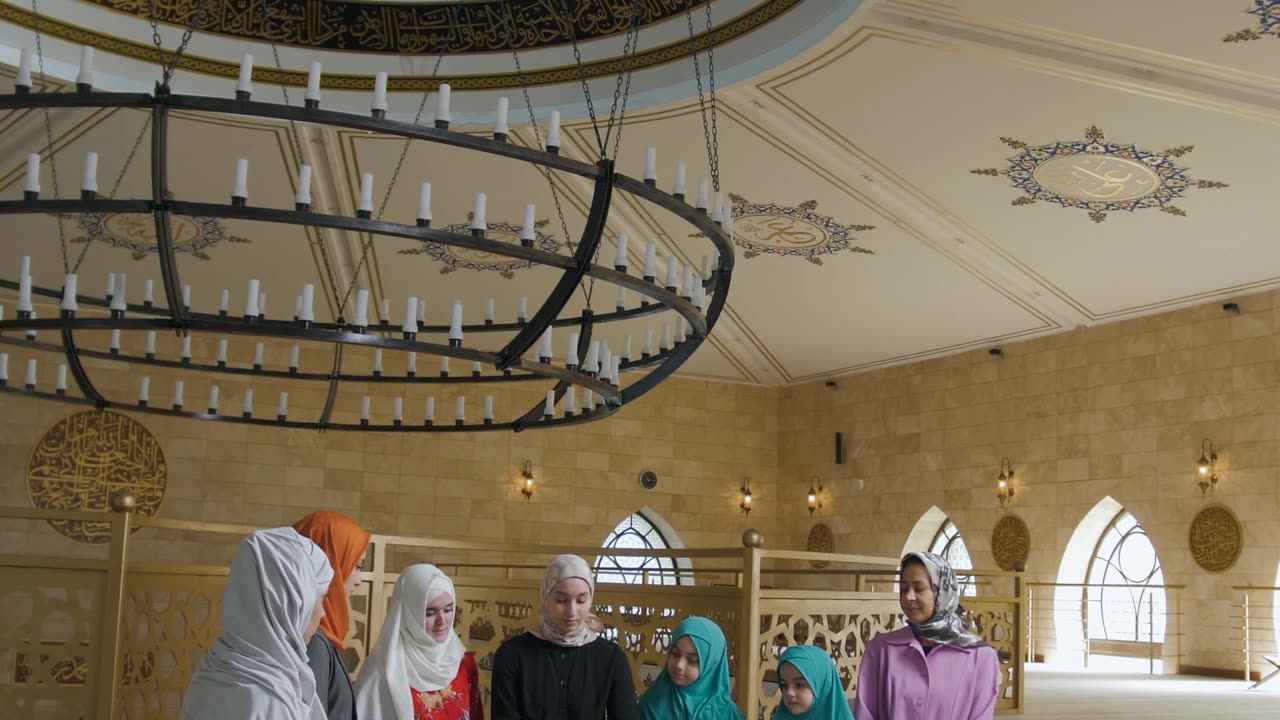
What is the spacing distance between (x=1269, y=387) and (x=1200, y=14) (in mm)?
4299

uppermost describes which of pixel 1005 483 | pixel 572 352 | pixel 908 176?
pixel 908 176

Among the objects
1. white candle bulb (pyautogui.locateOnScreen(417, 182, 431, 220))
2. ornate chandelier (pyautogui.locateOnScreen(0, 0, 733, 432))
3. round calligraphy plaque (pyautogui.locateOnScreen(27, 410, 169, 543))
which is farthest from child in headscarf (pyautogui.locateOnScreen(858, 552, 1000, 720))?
round calligraphy plaque (pyautogui.locateOnScreen(27, 410, 169, 543))

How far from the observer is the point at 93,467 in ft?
35.0

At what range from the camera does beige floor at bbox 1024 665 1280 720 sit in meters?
6.77

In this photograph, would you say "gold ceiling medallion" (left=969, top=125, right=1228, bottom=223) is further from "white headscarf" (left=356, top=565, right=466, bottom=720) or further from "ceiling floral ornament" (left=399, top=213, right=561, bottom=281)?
"white headscarf" (left=356, top=565, right=466, bottom=720)

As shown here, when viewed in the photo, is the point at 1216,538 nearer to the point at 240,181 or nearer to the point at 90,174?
the point at 240,181

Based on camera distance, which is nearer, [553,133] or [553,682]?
[553,682]

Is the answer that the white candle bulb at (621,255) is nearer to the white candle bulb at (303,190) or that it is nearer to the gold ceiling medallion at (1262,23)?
the white candle bulb at (303,190)

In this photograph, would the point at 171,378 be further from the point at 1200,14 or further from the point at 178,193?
the point at 1200,14

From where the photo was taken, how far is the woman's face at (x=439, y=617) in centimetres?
301

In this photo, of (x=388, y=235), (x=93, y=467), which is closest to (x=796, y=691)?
(x=388, y=235)

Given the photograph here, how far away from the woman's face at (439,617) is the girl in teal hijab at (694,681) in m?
0.53

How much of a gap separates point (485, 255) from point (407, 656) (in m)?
7.17

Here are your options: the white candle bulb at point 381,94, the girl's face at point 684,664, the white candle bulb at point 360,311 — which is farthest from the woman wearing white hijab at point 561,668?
the white candle bulb at point 360,311
